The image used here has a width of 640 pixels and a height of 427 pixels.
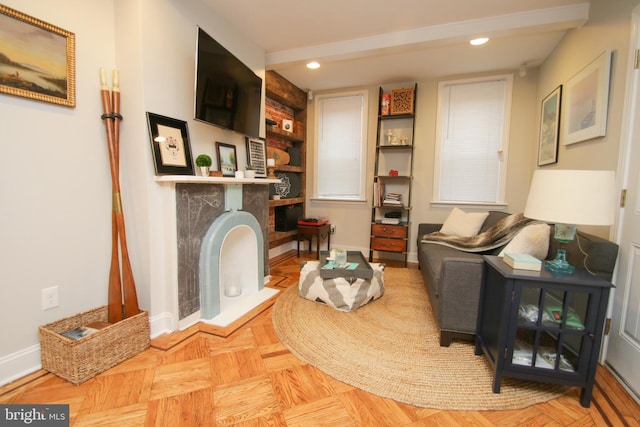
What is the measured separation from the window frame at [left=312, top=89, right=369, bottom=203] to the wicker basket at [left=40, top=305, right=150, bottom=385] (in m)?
2.94

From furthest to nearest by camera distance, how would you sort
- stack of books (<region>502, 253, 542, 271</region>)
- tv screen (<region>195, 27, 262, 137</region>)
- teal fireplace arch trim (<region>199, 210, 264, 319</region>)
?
teal fireplace arch trim (<region>199, 210, 264, 319</region>), tv screen (<region>195, 27, 262, 137</region>), stack of books (<region>502, 253, 542, 271</region>)

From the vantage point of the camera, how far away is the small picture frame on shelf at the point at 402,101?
356 cm

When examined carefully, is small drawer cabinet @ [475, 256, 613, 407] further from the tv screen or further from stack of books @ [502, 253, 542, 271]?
the tv screen

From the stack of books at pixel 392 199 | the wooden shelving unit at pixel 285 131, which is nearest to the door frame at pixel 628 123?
the stack of books at pixel 392 199

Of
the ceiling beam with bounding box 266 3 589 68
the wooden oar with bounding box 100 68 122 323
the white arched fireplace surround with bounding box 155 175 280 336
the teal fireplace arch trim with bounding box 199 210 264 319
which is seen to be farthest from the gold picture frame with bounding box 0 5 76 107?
the ceiling beam with bounding box 266 3 589 68

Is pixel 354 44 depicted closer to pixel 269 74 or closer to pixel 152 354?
pixel 269 74

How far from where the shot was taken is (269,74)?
333cm

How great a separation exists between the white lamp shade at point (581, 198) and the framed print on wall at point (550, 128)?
1.60 meters

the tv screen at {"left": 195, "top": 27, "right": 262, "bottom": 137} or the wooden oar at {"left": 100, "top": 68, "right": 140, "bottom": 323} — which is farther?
the tv screen at {"left": 195, "top": 27, "right": 262, "bottom": 137}

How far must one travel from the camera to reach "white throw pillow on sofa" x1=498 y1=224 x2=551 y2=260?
183cm

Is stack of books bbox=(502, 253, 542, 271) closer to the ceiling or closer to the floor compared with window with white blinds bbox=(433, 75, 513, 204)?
closer to the floor

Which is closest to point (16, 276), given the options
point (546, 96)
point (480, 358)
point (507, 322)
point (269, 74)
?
point (507, 322)

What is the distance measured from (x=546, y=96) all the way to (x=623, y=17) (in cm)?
134

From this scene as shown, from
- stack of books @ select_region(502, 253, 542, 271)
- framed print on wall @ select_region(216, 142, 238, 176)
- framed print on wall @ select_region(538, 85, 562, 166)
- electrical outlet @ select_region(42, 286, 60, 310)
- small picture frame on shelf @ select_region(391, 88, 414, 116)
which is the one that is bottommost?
electrical outlet @ select_region(42, 286, 60, 310)
